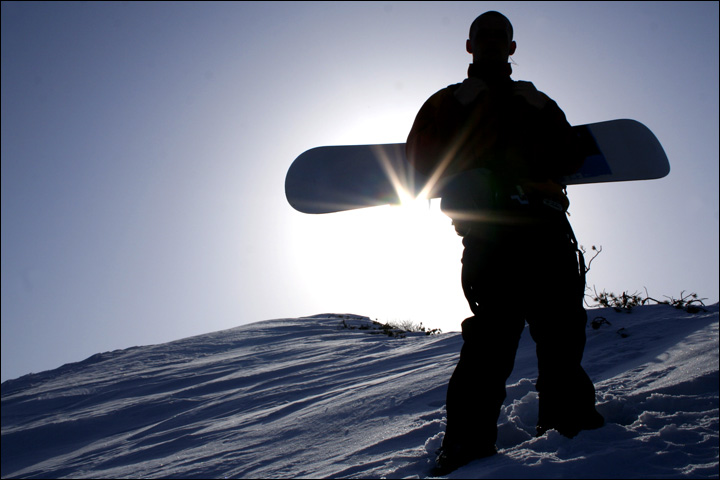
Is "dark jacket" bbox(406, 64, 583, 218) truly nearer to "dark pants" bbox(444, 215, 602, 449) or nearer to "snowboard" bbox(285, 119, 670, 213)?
"dark pants" bbox(444, 215, 602, 449)

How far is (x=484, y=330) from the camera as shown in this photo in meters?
1.89

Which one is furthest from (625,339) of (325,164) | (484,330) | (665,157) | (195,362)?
(195,362)

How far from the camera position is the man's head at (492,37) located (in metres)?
2.14

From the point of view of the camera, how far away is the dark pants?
186 centimetres

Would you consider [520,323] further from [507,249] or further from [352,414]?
[352,414]

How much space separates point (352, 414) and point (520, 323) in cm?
146

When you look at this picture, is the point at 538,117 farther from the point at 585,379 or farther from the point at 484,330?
the point at 585,379

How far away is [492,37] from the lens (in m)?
2.14

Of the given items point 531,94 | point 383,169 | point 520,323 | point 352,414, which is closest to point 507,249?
point 520,323

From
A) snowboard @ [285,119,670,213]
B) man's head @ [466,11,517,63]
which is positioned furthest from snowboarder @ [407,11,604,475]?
snowboard @ [285,119,670,213]

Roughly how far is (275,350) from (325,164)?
14.9 feet

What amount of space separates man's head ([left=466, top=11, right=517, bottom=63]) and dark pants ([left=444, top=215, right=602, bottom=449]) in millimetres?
745

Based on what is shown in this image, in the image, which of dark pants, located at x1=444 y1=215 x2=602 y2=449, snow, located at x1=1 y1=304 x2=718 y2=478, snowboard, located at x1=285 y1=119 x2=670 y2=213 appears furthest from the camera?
snowboard, located at x1=285 y1=119 x2=670 y2=213

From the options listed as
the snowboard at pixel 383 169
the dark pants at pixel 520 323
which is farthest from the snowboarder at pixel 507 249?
the snowboard at pixel 383 169
